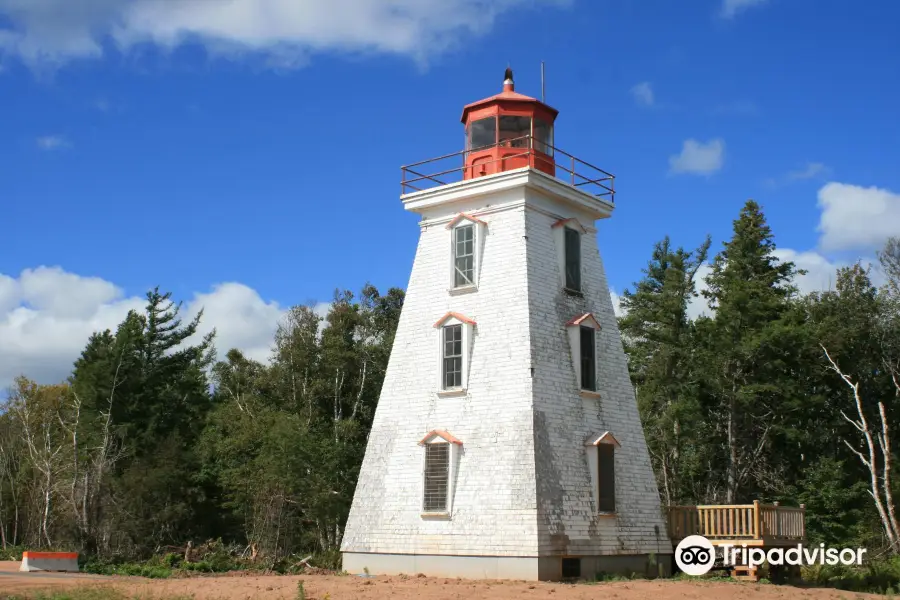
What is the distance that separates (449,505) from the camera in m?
21.2

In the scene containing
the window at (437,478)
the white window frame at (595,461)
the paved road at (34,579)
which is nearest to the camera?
the paved road at (34,579)

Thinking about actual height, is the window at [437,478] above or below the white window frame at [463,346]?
below

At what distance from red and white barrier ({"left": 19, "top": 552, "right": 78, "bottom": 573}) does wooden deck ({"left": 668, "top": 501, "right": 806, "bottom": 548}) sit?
16160 millimetres

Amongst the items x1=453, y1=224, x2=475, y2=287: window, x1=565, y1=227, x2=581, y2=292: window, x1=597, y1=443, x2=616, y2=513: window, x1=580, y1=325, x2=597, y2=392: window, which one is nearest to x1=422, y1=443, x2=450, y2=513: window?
x1=597, y1=443, x2=616, y2=513: window

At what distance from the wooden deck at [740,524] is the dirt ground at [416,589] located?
1730mm

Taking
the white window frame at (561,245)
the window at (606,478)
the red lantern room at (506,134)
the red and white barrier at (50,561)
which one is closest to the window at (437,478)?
the window at (606,478)

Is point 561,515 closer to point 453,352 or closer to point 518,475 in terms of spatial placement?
point 518,475

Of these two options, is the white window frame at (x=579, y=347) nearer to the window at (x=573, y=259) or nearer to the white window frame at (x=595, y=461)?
the window at (x=573, y=259)

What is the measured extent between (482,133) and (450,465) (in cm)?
832

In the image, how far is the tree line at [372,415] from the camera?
3272 centimetres

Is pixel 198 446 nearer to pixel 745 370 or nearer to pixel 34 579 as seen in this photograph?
pixel 34 579

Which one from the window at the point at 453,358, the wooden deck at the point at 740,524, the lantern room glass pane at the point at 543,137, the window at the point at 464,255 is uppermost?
the lantern room glass pane at the point at 543,137

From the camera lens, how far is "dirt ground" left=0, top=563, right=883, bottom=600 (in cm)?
1747

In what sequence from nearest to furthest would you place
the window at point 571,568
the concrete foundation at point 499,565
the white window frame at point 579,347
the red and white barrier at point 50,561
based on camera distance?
the concrete foundation at point 499,565
the window at point 571,568
the white window frame at point 579,347
the red and white barrier at point 50,561
